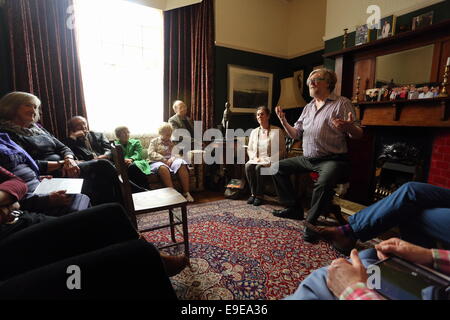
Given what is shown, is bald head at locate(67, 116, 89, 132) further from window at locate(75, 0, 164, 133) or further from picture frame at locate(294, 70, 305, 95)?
picture frame at locate(294, 70, 305, 95)

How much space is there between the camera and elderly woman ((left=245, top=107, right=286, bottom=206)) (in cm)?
273

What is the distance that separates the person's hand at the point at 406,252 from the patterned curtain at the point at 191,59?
10.6 feet

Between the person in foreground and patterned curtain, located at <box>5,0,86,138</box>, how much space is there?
3157 millimetres

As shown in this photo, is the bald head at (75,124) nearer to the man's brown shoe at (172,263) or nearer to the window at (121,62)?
the window at (121,62)

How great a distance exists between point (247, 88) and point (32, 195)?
11.9 ft

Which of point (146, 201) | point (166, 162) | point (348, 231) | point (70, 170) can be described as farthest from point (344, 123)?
point (70, 170)

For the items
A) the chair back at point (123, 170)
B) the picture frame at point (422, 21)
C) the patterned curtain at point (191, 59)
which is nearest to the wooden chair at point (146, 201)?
the chair back at point (123, 170)

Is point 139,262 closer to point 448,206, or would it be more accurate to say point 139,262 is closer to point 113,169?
point 448,206

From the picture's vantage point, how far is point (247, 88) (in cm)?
425

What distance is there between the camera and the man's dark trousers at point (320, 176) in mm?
1960

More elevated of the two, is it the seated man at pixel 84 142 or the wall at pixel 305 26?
the wall at pixel 305 26

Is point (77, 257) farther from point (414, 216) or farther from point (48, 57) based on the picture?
point (48, 57)

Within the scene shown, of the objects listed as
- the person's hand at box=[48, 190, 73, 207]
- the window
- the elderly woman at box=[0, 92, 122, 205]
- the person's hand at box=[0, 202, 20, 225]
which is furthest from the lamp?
the person's hand at box=[0, 202, 20, 225]
